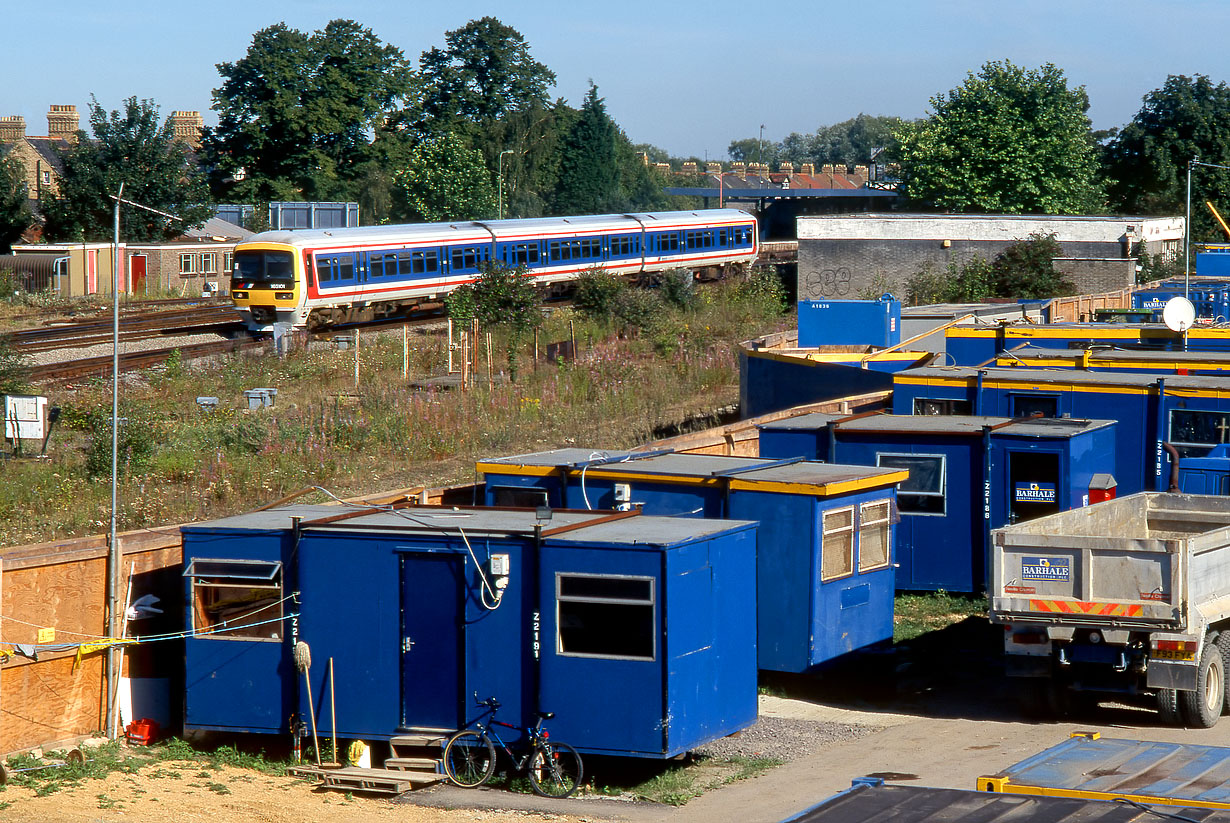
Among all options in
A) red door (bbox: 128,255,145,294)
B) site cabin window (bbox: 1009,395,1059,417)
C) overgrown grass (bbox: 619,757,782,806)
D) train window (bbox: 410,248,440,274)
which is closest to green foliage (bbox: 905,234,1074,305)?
train window (bbox: 410,248,440,274)

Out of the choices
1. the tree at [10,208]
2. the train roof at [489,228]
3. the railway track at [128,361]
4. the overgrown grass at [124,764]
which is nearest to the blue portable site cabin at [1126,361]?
the overgrown grass at [124,764]

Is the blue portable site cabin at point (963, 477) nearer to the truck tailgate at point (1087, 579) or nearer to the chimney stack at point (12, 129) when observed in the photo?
the truck tailgate at point (1087, 579)

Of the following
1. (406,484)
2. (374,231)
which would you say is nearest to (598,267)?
(374,231)

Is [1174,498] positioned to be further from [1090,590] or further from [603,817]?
[603,817]

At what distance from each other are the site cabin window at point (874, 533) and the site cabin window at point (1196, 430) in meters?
6.61

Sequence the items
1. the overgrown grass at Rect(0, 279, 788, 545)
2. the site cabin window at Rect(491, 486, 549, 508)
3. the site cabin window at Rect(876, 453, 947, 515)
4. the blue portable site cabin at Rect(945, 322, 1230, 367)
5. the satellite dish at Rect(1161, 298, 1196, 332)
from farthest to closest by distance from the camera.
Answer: the blue portable site cabin at Rect(945, 322, 1230, 367)
the satellite dish at Rect(1161, 298, 1196, 332)
the overgrown grass at Rect(0, 279, 788, 545)
the site cabin window at Rect(876, 453, 947, 515)
the site cabin window at Rect(491, 486, 549, 508)

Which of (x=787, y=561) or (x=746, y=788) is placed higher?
(x=787, y=561)

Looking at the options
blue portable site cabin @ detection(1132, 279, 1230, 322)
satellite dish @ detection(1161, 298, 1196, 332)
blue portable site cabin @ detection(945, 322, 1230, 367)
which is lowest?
blue portable site cabin @ detection(945, 322, 1230, 367)

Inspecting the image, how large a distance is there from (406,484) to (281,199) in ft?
225

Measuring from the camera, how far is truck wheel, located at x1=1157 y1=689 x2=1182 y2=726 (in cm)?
1154

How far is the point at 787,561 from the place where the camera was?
41.9ft

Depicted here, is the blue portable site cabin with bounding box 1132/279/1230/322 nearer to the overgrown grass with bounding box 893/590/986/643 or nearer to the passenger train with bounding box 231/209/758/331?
the passenger train with bounding box 231/209/758/331

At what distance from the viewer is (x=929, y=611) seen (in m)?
15.7

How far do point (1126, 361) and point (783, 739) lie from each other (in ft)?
39.2
